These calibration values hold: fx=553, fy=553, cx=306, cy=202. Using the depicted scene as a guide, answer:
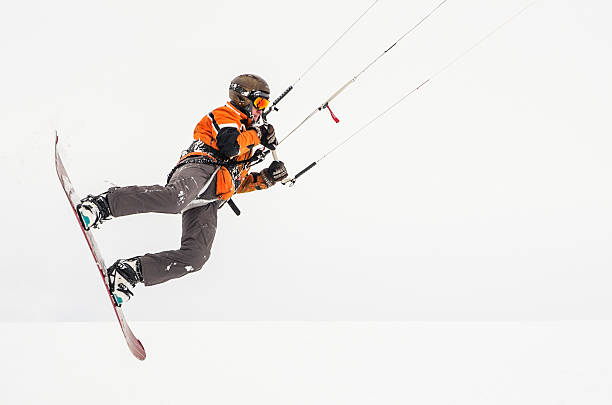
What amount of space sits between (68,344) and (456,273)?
17.0ft

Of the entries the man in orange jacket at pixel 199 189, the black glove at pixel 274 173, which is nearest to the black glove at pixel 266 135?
the man in orange jacket at pixel 199 189

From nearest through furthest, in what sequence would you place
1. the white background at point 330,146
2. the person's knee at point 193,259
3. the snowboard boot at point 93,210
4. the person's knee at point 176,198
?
the snowboard boot at point 93,210
the person's knee at point 176,198
the person's knee at point 193,259
the white background at point 330,146

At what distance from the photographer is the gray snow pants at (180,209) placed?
111 inches

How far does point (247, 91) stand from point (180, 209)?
96cm

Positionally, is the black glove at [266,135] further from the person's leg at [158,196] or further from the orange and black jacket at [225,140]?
the person's leg at [158,196]

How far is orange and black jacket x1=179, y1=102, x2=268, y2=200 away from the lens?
10.8 ft

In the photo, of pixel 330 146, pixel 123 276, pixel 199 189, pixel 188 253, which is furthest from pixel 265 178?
pixel 330 146

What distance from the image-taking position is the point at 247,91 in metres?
3.51

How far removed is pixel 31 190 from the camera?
6695 mm

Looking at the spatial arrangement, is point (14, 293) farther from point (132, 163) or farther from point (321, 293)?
point (321, 293)

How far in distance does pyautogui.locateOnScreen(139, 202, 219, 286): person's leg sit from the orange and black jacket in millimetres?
172

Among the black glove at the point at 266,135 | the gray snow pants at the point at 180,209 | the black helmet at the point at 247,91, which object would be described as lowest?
the gray snow pants at the point at 180,209

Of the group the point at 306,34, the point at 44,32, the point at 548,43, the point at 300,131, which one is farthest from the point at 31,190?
the point at 548,43

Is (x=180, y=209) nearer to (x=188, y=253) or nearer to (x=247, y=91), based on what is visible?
(x=188, y=253)
